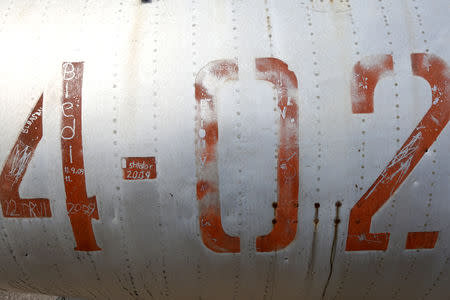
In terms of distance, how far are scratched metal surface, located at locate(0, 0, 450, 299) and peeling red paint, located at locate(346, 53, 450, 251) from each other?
1.6 inches

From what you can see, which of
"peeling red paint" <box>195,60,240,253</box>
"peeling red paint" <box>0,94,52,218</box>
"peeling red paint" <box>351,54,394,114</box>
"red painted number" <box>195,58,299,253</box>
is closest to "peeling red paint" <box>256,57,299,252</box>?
"red painted number" <box>195,58,299,253</box>

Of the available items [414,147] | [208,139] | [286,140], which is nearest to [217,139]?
[208,139]

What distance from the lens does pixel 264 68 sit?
84.7 inches

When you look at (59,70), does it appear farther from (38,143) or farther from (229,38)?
(229,38)

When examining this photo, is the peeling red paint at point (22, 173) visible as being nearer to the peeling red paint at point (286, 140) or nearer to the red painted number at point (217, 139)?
the red painted number at point (217, 139)

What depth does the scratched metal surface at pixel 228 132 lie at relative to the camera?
2.13 meters

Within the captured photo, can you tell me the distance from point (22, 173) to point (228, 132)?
50.4 inches

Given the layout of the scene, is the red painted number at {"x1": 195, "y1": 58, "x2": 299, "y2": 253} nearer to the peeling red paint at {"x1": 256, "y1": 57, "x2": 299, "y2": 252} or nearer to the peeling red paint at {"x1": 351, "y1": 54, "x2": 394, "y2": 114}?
the peeling red paint at {"x1": 256, "y1": 57, "x2": 299, "y2": 252}

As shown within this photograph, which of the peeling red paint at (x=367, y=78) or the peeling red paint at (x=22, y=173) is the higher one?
the peeling red paint at (x=367, y=78)

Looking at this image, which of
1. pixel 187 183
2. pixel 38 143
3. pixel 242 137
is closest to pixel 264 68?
pixel 242 137

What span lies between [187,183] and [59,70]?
104cm

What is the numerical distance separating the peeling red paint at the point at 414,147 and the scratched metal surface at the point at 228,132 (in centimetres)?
4

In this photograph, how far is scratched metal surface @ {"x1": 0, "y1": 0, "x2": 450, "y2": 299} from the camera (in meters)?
2.13

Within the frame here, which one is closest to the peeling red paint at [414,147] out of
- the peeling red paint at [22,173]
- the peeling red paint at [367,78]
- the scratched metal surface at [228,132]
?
the scratched metal surface at [228,132]
